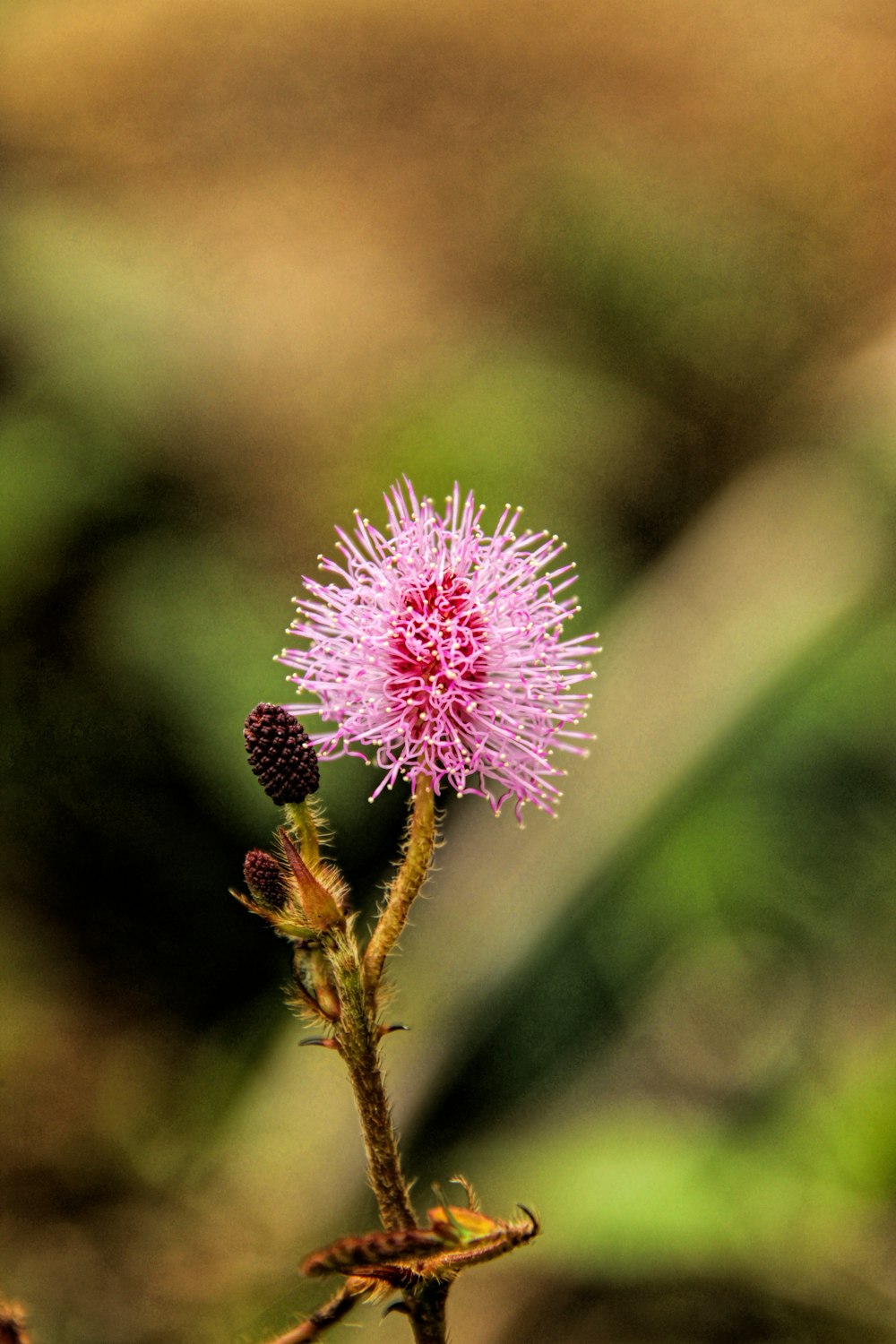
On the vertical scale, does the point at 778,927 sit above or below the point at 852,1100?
above

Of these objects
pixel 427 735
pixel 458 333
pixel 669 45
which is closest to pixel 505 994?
pixel 427 735

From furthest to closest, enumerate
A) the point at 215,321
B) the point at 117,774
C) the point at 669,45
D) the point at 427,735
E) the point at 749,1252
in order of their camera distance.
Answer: the point at 669,45 < the point at 215,321 < the point at 117,774 < the point at 749,1252 < the point at 427,735

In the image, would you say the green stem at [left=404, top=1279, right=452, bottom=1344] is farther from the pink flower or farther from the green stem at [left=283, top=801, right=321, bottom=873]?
the pink flower

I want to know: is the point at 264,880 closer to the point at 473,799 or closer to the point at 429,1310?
the point at 429,1310

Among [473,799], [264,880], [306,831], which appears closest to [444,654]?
[306,831]

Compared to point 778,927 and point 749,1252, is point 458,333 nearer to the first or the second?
point 778,927

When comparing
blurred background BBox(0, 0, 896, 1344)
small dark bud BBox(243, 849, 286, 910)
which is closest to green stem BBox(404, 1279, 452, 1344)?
small dark bud BBox(243, 849, 286, 910)
